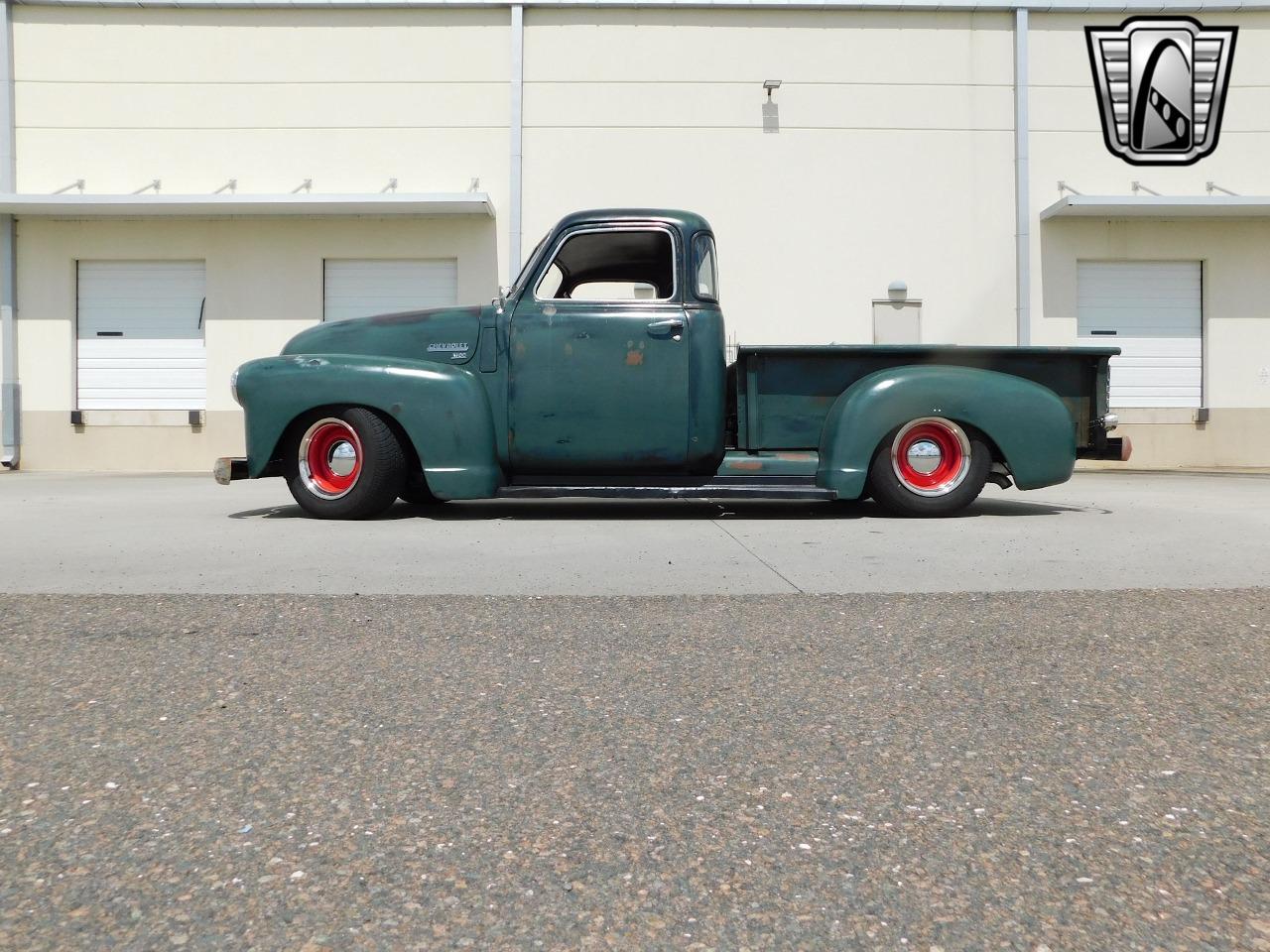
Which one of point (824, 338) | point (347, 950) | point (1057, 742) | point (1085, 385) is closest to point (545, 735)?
point (347, 950)

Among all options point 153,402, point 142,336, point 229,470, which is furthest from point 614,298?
point 142,336

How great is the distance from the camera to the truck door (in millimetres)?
6773

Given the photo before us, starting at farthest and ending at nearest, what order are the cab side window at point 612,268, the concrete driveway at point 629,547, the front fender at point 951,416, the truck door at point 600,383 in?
the cab side window at point 612,268 → the truck door at point 600,383 → the front fender at point 951,416 → the concrete driveway at point 629,547

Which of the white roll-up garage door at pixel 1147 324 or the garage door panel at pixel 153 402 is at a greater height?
the white roll-up garage door at pixel 1147 324

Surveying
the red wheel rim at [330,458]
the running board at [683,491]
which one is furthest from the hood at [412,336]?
the running board at [683,491]

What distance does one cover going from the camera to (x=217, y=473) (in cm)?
679

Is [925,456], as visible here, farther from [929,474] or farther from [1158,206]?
[1158,206]

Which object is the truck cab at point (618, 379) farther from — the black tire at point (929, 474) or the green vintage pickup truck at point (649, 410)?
the black tire at point (929, 474)

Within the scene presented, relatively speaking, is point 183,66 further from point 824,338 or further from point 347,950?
point 347,950

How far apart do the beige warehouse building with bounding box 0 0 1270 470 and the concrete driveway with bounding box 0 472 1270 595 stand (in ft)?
19.3

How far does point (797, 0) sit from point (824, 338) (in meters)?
4.48

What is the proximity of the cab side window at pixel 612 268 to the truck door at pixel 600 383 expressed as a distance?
8cm

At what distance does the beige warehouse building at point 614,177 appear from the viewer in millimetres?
13891

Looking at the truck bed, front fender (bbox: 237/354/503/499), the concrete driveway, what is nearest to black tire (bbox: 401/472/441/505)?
the concrete driveway
